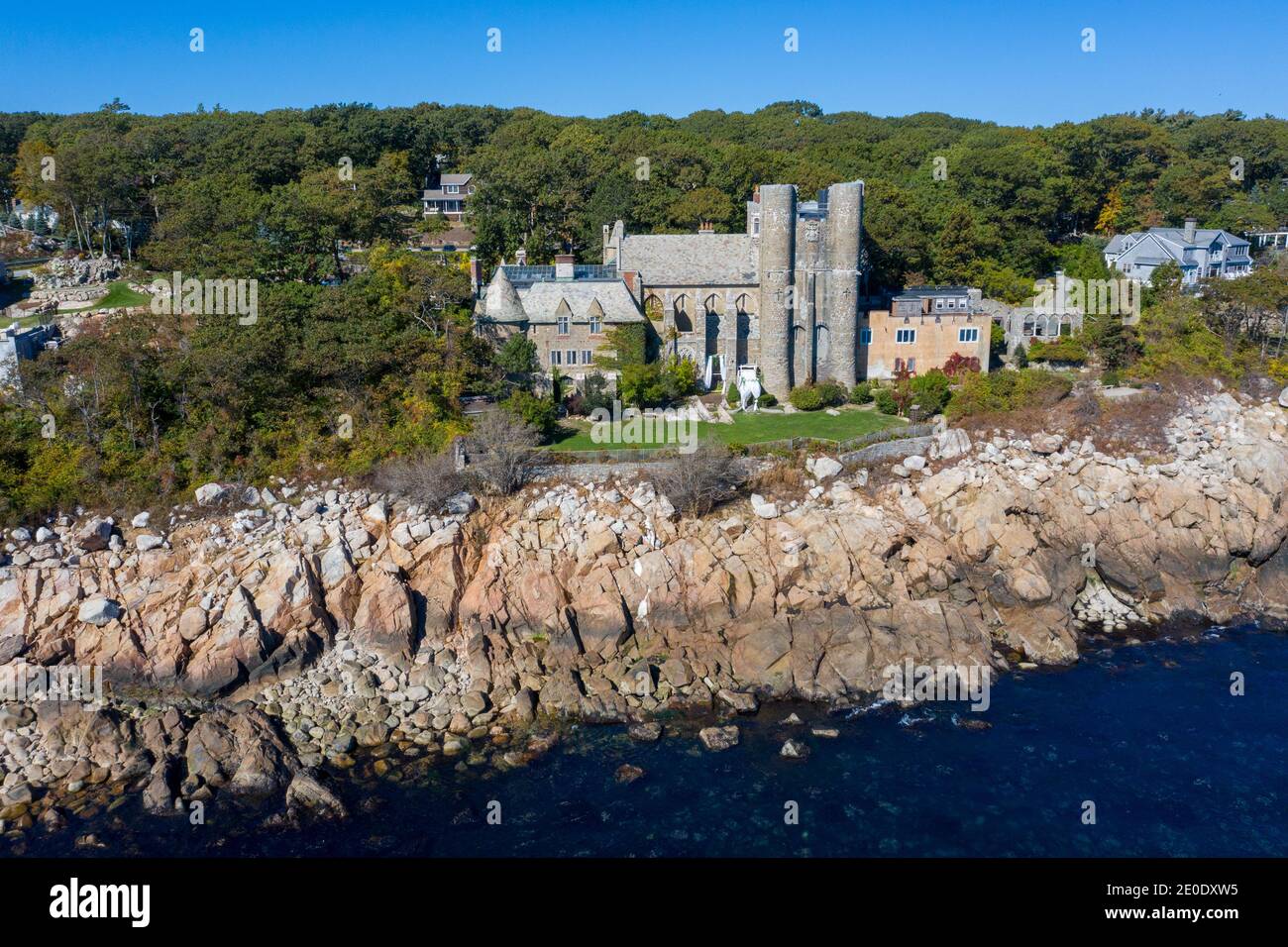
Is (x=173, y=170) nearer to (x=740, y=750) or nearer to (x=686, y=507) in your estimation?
(x=686, y=507)

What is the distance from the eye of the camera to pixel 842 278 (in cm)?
4984

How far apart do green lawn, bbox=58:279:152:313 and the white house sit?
6242cm

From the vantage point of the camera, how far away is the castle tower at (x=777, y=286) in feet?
161

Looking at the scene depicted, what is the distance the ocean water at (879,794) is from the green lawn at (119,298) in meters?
35.5

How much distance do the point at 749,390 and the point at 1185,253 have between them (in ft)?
125

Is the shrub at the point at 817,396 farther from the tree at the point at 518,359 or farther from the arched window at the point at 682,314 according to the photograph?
the tree at the point at 518,359

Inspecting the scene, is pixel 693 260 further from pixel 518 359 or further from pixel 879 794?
pixel 879 794

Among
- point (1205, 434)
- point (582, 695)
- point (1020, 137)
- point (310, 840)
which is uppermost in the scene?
point (1020, 137)

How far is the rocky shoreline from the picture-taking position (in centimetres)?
2983

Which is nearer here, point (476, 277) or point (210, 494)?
point (210, 494)

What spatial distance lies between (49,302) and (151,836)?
3815cm

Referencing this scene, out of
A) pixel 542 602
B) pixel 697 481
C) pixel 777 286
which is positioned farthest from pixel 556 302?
pixel 542 602

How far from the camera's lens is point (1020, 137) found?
278 ft

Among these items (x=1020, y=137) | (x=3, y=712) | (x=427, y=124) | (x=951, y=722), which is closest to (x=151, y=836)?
(x=3, y=712)
